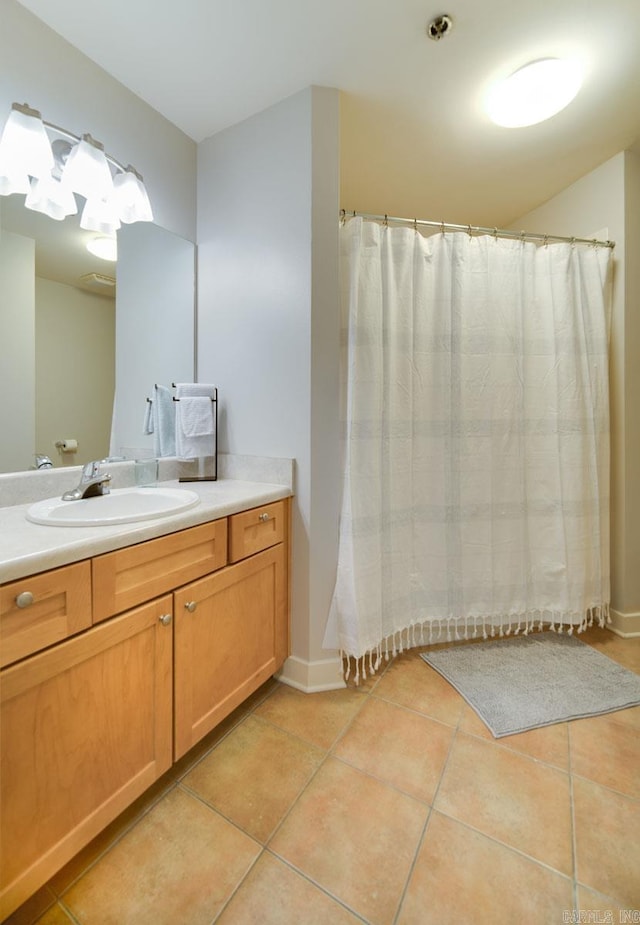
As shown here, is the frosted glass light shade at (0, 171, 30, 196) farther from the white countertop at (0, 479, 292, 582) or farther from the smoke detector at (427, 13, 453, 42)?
the smoke detector at (427, 13, 453, 42)

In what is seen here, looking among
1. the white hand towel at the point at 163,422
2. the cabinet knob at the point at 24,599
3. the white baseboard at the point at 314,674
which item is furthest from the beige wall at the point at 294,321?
the cabinet knob at the point at 24,599

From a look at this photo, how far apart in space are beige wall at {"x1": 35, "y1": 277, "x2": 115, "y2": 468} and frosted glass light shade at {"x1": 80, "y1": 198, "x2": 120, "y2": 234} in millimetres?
245

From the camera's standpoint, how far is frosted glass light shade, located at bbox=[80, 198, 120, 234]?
1337 millimetres

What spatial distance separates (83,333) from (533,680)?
7.58 ft

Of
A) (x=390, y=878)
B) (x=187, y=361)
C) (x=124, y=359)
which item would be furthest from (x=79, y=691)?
(x=187, y=361)

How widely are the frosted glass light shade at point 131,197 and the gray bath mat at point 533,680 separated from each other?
2.29 m

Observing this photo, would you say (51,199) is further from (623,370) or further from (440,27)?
(623,370)

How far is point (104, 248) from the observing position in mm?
1397

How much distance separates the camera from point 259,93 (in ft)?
4.87

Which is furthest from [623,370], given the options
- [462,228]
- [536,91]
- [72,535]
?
[72,535]

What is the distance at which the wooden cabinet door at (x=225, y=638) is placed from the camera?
3.44ft

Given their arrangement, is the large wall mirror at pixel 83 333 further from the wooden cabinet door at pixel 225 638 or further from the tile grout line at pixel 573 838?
the tile grout line at pixel 573 838

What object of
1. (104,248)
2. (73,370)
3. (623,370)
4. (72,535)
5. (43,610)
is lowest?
(43,610)

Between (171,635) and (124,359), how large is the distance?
1117mm
